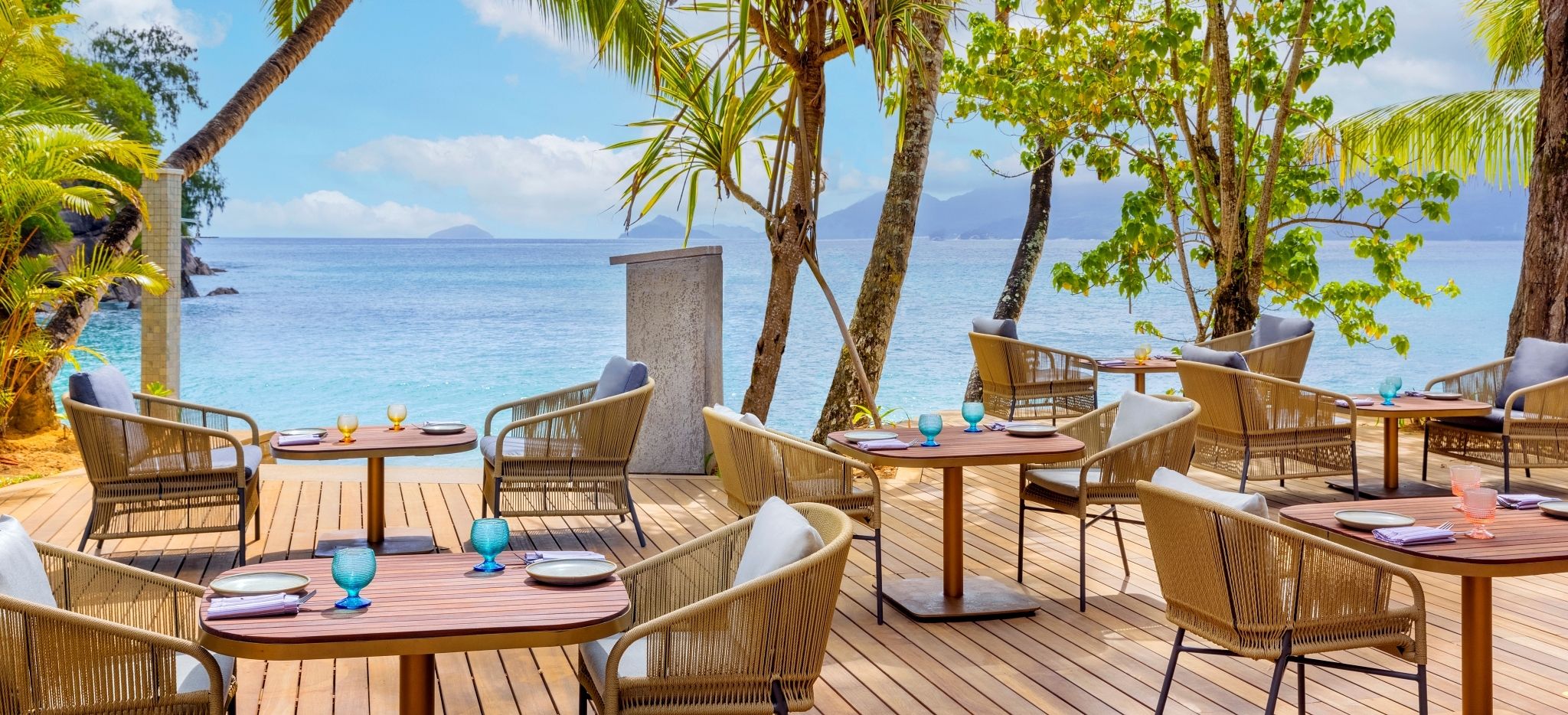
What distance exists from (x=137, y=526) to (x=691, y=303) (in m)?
2.92

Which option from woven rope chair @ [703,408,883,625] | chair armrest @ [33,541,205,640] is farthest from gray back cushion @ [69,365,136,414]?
woven rope chair @ [703,408,883,625]

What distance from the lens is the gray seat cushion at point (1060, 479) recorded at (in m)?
4.33

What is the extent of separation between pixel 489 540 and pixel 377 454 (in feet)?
7.70

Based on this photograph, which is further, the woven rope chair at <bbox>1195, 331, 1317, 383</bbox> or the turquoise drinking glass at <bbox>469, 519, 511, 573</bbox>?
the woven rope chair at <bbox>1195, 331, 1317, 383</bbox>

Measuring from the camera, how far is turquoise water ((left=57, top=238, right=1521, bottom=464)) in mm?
27188

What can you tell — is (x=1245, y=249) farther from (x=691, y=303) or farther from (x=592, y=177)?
(x=592, y=177)

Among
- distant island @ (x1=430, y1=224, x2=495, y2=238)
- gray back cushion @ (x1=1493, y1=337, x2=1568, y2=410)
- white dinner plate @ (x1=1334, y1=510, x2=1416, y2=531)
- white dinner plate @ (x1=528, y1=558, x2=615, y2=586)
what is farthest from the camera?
distant island @ (x1=430, y1=224, x2=495, y2=238)

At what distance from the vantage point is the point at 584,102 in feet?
159

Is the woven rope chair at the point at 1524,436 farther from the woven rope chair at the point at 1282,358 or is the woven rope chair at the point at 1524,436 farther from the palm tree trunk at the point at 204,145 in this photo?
the palm tree trunk at the point at 204,145

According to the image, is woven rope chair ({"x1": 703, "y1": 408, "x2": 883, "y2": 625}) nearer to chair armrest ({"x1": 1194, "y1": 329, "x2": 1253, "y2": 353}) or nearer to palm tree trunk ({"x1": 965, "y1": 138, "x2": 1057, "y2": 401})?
chair armrest ({"x1": 1194, "y1": 329, "x2": 1253, "y2": 353})

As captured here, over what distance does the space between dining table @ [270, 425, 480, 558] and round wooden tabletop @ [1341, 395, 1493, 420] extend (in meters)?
4.32

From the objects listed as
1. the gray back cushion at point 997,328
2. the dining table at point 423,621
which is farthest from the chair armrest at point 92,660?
the gray back cushion at point 997,328

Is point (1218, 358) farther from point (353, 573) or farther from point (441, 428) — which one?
point (353, 573)

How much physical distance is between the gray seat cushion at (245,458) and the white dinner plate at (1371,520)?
155 inches
